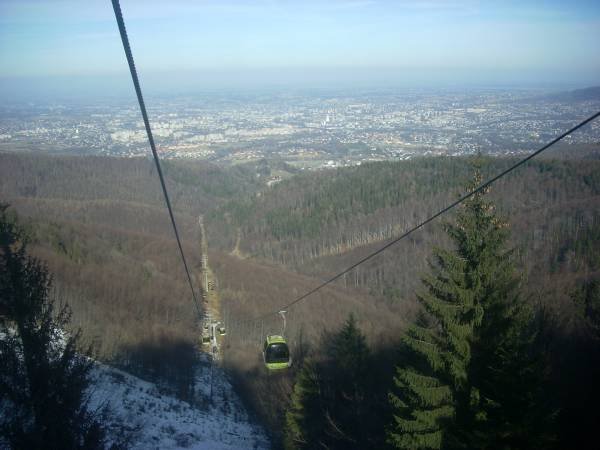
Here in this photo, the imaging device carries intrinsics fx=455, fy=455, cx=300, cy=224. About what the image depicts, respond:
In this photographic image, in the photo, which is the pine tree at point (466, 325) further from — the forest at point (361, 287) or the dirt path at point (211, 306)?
the dirt path at point (211, 306)

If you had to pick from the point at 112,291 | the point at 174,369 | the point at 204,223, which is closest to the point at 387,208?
the point at 204,223

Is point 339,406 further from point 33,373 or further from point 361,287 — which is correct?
point 361,287

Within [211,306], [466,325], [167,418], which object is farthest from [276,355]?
[211,306]

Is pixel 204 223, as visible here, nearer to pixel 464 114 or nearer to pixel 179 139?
pixel 179 139

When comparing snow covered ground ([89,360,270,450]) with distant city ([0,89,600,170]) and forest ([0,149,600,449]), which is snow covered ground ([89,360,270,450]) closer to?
forest ([0,149,600,449])

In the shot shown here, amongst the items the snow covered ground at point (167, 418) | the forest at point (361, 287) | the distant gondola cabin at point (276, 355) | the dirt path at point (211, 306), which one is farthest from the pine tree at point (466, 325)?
the dirt path at point (211, 306)
